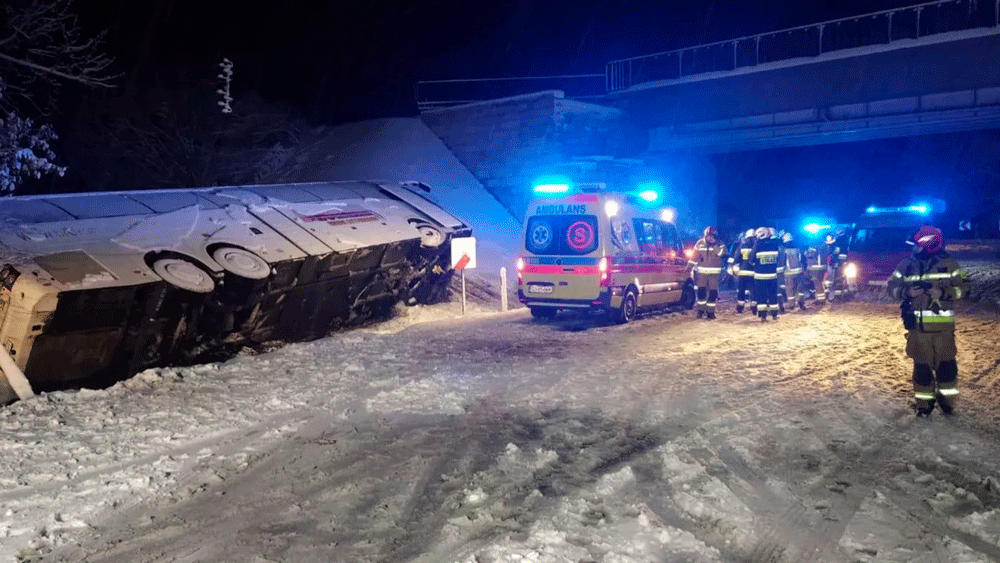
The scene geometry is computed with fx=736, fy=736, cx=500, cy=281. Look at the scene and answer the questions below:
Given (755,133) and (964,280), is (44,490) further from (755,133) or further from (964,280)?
(755,133)

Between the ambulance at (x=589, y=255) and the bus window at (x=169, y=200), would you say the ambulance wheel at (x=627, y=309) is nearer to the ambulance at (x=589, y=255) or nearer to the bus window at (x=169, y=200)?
the ambulance at (x=589, y=255)

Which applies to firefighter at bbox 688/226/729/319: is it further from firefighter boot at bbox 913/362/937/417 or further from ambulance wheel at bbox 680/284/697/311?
firefighter boot at bbox 913/362/937/417

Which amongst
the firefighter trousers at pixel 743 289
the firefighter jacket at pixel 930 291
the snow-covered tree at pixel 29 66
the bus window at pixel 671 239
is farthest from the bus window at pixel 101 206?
the firefighter trousers at pixel 743 289

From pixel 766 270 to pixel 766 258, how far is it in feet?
0.76

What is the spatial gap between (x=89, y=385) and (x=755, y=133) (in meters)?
21.3

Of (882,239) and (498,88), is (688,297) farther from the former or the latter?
(498,88)

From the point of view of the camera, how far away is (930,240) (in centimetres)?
681

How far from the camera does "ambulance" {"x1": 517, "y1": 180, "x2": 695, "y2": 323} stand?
41.4 feet

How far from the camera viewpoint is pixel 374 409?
698cm

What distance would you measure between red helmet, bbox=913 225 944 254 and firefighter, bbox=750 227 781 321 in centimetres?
666

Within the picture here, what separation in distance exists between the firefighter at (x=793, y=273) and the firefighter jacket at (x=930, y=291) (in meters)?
7.98

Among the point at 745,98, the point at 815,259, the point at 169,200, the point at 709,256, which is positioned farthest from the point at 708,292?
the point at 745,98

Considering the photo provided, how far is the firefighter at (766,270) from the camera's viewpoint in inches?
533

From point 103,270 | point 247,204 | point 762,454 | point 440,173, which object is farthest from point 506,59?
point 762,454
